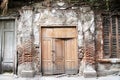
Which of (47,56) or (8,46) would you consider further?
(8,46)

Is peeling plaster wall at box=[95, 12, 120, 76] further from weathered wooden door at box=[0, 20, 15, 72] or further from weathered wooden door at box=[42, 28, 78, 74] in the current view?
weathered wooden door at box=[0, 20, 15, 72]

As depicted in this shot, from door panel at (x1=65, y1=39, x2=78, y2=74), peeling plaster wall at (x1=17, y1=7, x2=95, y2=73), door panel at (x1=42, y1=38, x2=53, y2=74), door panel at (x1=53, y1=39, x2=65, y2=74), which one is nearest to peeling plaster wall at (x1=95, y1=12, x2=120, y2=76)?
peeling plaster wall at (x1=17, y1=7, x2=95, y2=73)

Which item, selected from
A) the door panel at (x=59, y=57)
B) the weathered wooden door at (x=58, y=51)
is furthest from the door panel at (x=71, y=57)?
the door panel at (x=59, y=57)

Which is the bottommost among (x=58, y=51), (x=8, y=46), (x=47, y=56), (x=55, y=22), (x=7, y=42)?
(x=47, y=56)

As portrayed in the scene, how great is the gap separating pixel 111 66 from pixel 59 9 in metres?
3.17

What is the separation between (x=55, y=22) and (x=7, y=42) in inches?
89.0

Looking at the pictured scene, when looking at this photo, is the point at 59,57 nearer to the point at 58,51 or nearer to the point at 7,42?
the point at 58,51

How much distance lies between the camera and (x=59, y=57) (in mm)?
10469

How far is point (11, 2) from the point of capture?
1048 cm

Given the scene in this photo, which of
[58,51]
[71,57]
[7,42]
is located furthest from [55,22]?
[7,42]

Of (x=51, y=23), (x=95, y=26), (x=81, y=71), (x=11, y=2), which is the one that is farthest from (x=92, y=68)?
(x=11, y=2)

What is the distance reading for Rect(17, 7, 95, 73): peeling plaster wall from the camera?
33.7 ft

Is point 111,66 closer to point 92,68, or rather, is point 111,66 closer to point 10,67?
point 92,68

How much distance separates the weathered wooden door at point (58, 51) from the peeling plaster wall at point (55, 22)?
0.25m
